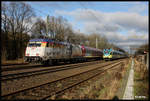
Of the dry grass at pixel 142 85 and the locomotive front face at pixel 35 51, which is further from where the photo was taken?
the locomotive front face at pixel 35 51

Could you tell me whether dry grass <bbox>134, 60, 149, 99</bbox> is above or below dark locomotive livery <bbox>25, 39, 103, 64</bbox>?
below

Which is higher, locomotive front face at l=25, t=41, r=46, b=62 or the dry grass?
locomotive front face at l=25, t=41, r=46, b=62

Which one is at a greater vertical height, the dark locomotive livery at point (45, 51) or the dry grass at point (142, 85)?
the dark locomotive livery at point (45, 51)

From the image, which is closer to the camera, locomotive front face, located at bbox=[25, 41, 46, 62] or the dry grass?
the dry grass

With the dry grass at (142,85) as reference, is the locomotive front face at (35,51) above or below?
above

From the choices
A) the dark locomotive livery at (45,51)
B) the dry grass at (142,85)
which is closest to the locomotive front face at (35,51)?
the dark locomotive livery at (45,51)

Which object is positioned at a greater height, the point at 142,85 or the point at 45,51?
the point at 45,51

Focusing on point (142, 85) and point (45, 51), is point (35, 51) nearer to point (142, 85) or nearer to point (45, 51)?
point (45, 51)

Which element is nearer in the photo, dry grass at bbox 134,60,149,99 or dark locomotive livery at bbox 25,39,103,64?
dry grass at bbox 134,60,149,99

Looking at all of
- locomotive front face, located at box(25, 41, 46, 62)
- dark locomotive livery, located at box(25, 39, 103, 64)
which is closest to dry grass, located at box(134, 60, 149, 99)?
dark locomotive livery, located at box(25, 39, 103, 64)

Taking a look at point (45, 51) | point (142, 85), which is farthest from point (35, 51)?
point (142, 85)

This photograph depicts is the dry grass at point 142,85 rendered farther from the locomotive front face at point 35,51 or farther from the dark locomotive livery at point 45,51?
the locomotive front face at point 35,51

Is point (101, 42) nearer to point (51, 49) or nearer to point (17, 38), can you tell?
point (17, 38)

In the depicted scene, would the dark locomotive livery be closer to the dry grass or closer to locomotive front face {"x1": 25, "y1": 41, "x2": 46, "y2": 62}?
locomotive front face {"x1": 25, "y1": 41, "x2": 46, "y2": 62}
